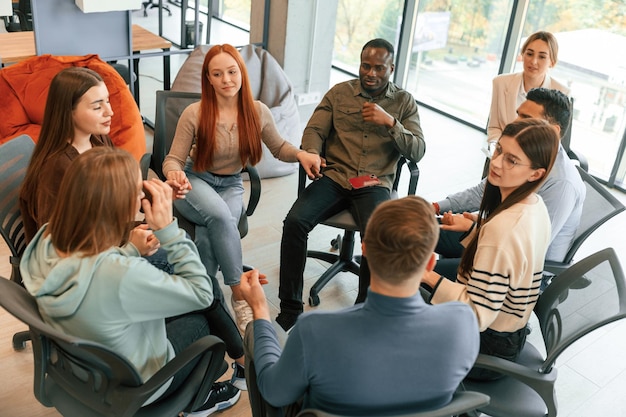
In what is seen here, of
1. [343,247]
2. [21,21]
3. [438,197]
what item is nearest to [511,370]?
[343,247]

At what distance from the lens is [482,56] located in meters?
5.67

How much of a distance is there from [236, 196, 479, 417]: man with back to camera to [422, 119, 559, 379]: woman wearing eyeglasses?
462 mm

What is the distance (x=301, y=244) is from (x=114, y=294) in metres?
1.40

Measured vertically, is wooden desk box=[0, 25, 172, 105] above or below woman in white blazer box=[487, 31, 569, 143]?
below

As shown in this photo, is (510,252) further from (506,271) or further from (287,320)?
(287,320)

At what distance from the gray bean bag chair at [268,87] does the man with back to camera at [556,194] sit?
175cm

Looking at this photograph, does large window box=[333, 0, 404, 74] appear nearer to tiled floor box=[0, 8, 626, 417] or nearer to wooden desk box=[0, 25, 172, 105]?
tiled floor box=[0, 8, 626, 417]

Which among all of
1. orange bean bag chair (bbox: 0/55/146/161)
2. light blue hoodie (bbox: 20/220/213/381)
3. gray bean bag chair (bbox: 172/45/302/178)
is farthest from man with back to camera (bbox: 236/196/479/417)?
gray bean bag chair (bbox: 172/45/302/178)

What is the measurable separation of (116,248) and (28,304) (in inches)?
10.4

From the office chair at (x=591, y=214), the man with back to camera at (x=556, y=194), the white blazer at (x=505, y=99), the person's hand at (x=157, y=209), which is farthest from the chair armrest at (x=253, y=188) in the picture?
the white blazer at (x=505, y=99)

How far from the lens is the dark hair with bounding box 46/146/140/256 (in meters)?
1.66

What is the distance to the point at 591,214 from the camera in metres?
2.64

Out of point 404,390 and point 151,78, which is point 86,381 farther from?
point 151,78

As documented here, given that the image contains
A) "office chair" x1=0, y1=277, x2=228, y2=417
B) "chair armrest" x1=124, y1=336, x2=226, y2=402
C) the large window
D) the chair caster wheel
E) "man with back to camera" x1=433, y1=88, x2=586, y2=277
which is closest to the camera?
"office chair" x1=0, y1=277, x2=228, y2=417
